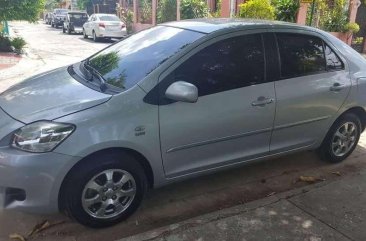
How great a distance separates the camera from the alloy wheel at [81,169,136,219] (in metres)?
3.22

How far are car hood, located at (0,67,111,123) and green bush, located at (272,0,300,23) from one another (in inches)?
457

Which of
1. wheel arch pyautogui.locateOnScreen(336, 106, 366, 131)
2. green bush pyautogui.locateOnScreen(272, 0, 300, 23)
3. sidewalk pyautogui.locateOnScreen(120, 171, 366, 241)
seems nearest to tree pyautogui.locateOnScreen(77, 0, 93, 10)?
green bush pyautogui.locateOnScreen(272, 0, 300, 23)

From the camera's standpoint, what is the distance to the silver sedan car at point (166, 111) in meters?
3.03

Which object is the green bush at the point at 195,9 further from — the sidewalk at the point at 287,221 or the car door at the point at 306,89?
the sidewalk at the point at 287,221

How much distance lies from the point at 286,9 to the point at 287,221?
1193 cm

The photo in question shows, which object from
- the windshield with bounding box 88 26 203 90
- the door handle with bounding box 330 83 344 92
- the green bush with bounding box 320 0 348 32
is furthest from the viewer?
Answer: the green bush with bounding box 320 0 348 32

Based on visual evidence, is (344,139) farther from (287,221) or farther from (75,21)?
(75,21)

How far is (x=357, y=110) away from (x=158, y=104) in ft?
8.59

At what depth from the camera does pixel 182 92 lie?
3.24 metres

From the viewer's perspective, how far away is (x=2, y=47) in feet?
46.4

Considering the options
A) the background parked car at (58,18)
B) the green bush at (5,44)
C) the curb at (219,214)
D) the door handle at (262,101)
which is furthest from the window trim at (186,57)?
the background parked car at (58,18)

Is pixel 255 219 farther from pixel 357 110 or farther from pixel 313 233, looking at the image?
pixel 357 110

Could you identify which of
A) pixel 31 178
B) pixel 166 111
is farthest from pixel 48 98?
pixel 166 111

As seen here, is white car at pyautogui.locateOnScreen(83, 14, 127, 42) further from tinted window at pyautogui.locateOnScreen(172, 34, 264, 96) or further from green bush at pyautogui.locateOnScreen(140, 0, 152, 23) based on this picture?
tinted window at pyautogui.locateOnScreen(172, 34, 264, 96)
